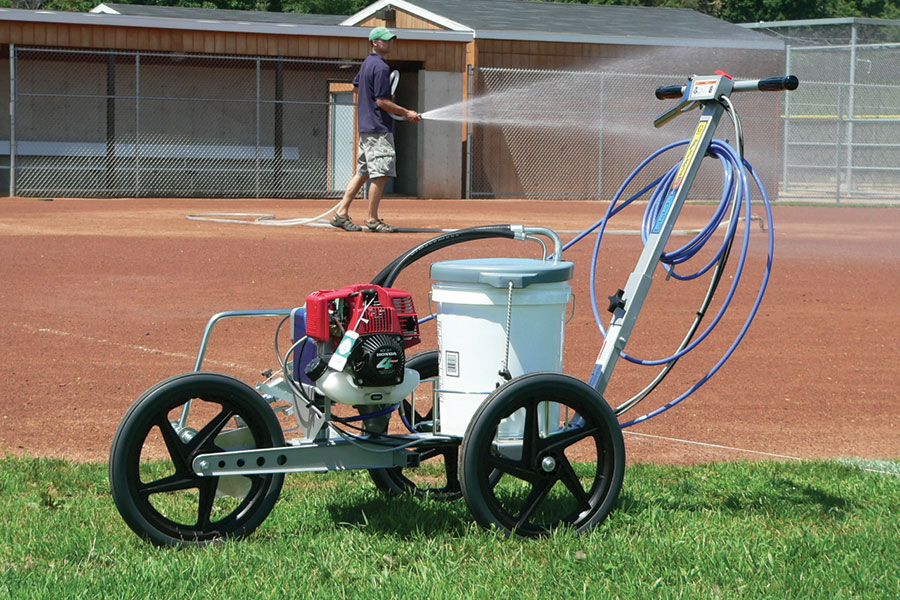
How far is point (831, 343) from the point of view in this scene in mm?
8094

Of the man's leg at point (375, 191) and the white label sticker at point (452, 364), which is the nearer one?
the white label sticker at point (452, 364)

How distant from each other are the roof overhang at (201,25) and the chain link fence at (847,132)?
8.25 meters

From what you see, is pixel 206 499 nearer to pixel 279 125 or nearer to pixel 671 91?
pixel 671 91

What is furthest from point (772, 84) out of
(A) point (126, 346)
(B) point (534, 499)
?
(A) point (126, 346)

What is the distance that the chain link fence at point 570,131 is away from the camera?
2509 centimetres

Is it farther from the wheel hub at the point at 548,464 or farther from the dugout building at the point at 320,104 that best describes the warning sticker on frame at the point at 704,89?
the dugout building at the point at 320,104

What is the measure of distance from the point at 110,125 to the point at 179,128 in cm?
143

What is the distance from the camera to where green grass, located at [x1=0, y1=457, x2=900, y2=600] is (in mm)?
3385

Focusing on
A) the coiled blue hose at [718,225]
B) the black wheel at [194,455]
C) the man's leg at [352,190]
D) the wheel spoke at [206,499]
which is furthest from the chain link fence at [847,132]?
the wheel spoke at [206,499]

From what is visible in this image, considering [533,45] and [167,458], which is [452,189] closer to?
[533,45]

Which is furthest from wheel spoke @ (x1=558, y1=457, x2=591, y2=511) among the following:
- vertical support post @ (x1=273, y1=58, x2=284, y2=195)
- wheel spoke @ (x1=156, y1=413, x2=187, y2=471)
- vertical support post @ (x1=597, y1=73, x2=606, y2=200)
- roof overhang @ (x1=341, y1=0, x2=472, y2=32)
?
vertical support post @ (x1=273, y1=58, x2=284, y2=195)

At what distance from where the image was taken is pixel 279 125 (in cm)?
2589

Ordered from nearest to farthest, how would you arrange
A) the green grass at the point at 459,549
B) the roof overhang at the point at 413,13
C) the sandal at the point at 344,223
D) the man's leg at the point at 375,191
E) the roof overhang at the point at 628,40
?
the green grass at the point at 459,549, the man's leg at the point at 375,191, the sandal at the point at 344,223, the roof overhang at the point at 628,40, the roof overhang at the point at 413,13

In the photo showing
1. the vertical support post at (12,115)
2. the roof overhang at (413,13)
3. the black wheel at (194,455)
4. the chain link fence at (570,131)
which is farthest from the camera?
the roof overhang at (413,13)
